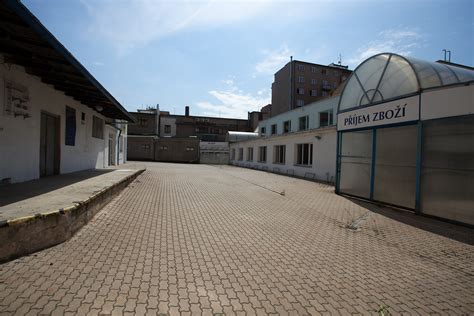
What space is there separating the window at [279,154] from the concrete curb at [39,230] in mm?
17756

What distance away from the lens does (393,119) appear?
8.39 metres

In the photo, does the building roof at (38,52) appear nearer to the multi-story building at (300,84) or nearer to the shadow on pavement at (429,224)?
the shadow on pavement at (429,224)

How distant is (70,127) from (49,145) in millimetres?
1475

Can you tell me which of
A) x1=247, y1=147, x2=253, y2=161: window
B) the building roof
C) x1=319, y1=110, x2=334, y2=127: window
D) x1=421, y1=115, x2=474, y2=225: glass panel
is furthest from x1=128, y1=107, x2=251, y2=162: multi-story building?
x1=421, y1=115, x2=474, y2=225: glass panel

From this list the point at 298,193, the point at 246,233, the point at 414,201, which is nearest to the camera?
the point at 246,233

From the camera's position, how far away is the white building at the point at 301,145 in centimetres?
1555

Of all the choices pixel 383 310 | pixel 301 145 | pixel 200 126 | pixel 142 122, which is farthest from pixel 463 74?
pixel 200 126

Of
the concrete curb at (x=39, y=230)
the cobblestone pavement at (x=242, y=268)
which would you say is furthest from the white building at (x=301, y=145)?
the concrete curb at (x=39, y=230)

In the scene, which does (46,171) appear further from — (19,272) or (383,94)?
(383,94)

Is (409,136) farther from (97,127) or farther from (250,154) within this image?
(250,154)

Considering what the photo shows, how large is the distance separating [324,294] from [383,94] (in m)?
7.94

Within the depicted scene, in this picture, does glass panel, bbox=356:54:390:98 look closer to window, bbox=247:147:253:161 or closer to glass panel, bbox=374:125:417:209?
glass panel, bbox=374:125:417:209

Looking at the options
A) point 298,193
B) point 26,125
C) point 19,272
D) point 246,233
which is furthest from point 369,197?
point 26,125

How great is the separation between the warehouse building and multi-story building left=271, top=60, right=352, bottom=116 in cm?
3875
